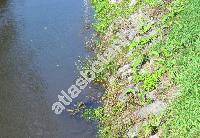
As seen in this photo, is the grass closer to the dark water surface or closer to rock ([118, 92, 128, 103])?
rock ([118, 92, 128, 103])

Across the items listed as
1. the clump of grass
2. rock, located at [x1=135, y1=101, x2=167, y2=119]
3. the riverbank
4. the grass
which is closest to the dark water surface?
the clump of grass

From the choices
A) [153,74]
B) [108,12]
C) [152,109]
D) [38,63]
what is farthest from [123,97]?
[108,12]

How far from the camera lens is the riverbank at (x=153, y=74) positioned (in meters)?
13.7

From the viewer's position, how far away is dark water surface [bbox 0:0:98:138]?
16062 mm

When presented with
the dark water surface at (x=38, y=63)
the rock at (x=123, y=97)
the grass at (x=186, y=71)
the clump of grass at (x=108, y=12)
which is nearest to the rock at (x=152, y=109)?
the grass at (x=186, y=71)

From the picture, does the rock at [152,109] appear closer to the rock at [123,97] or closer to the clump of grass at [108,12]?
the rock at [123,97]

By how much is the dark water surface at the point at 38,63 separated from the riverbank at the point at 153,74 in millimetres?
1345

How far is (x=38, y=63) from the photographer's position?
20.8 m

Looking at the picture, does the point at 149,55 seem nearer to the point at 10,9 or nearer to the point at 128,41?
the point at 128,41

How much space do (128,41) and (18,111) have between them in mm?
6554

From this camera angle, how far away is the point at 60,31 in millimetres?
24391

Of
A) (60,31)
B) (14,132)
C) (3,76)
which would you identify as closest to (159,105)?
(14,132)

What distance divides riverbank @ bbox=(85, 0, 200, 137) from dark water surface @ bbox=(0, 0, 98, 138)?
4.41 ft

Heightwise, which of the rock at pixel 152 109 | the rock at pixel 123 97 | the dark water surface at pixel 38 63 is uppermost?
the dark water surface at pixel 38 63
